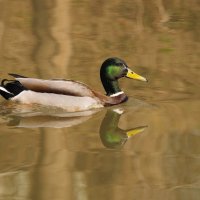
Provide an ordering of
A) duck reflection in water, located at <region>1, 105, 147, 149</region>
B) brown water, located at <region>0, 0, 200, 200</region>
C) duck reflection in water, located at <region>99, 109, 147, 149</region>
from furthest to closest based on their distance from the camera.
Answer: duck reflection in water, located at <region>1, 105, 147, 149</region>, duck reflection in water, located at <region>99, 109, 147, 149</region>, brown water, located at <region>0, 0, 200, 200</region>

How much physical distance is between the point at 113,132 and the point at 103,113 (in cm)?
92

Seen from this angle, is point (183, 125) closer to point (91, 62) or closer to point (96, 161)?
point (96, 161)

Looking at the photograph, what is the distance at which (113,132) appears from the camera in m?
9.14

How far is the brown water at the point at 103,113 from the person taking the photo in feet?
23.5

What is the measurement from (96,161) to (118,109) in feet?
8.36

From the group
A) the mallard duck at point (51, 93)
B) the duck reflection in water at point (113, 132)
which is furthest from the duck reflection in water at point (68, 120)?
the mallard duck at point (51, 93)

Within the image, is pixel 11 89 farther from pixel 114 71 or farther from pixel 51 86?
pixel 114 71

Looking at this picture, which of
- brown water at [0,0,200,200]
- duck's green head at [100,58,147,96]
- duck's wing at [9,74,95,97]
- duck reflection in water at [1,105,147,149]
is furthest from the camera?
duck's green head at [100,58,147,96]

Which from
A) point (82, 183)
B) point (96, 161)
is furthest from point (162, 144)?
point (82, 183)

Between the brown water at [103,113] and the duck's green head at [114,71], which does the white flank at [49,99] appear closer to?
the brown water at [103,113]

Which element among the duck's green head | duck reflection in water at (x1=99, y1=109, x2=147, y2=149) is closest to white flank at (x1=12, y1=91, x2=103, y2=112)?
duck reflection in water at (x1=99, y1=109, x2=147, y2=149)

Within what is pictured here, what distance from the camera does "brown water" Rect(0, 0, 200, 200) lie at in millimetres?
7168

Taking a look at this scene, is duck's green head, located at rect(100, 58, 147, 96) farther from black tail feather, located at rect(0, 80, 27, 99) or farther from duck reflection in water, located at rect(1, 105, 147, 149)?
black tail feather, located at rect(0, 80, 27, 99)

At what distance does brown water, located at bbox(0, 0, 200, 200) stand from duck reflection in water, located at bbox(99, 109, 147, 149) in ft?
0.05
